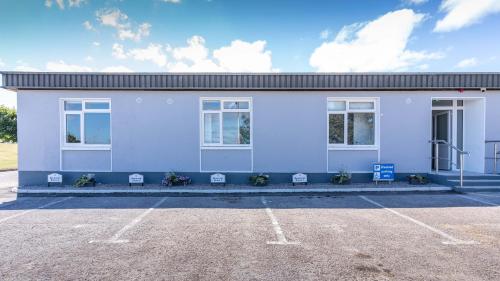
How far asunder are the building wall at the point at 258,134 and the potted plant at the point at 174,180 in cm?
30

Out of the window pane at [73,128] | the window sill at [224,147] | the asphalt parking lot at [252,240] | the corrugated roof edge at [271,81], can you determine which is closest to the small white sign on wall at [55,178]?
the window pane at [73,128]

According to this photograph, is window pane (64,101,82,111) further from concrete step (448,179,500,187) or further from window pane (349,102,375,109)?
concrete step (448,179,500,187)

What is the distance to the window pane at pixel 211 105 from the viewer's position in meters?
9.43

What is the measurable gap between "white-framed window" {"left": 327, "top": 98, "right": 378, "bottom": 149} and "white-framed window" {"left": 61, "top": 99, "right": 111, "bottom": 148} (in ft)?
27.1

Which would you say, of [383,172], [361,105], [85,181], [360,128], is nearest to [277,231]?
[383,172]

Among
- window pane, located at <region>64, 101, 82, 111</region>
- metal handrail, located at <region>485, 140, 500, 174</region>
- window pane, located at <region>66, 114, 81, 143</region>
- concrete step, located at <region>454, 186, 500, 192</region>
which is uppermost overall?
window pane, located at <region>64, 101, 82, 111</region>

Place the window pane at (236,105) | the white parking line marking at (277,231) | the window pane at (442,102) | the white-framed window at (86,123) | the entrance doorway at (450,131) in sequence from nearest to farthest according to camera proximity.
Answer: the white parking line marking at (277,231) < the white-framed window at (86,123) < the window pane at (236,105) < the entrance doorway at (450,131) < the window pane at (442,102)

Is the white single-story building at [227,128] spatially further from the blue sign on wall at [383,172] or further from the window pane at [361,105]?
the blue sign on wall at [383,172]

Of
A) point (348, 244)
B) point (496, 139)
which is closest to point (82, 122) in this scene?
point (348, 244)

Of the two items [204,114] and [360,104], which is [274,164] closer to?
[204,114]

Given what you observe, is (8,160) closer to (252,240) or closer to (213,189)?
(213,189)

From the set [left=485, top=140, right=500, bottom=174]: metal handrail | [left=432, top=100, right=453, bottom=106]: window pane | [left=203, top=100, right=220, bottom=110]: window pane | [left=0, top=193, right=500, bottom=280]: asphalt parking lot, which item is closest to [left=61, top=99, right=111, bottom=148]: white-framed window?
[left=0, top=193, right=500, bottom=280]: asphalt parking lot

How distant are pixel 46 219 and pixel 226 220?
13.4ft

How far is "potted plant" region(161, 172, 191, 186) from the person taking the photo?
887cm
